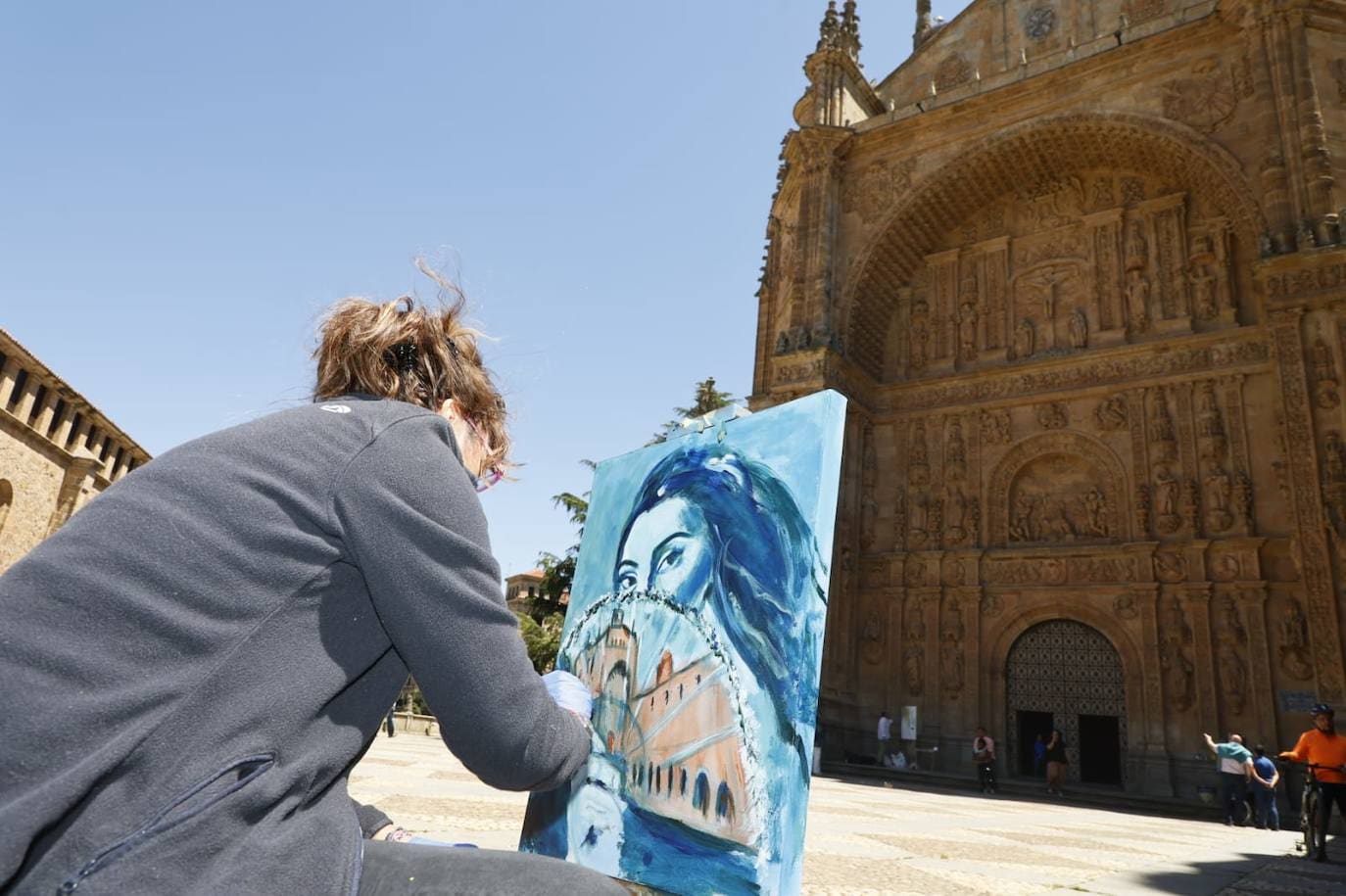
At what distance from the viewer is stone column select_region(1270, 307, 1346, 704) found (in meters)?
12.0

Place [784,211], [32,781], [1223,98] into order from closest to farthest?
[32,781], [1223,98], [784,211]

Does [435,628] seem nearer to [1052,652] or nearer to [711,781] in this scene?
[711,781]

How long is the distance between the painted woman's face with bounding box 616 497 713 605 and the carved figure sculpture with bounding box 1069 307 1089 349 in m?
17.4

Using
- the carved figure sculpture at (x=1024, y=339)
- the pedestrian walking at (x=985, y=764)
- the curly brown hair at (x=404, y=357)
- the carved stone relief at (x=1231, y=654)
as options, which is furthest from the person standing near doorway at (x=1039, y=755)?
the curly brown hair at (x=404, y=357)

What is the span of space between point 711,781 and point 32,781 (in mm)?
1441

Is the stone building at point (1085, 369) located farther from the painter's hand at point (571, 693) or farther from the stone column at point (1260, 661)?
the painter's hand at point (571, 693)

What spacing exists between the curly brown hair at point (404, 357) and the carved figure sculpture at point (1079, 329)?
18237 mm

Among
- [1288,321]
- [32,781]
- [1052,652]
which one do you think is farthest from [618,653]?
[1052,652]

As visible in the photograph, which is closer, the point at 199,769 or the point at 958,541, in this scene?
the point at 199,769

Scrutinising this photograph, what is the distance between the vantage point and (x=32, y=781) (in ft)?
3.25

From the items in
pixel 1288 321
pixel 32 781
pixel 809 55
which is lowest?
pixel 32 781

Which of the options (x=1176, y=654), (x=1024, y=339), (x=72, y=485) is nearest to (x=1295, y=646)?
(x=1176, y=654)

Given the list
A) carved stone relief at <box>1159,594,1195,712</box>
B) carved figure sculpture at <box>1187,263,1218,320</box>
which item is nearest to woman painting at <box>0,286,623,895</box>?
carved stone relief at <box>1159,594,1195,712</box>

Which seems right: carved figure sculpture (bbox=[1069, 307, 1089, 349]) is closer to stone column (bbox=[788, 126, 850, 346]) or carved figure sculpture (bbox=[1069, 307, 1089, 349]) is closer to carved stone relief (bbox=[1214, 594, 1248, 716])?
stone column (bbox=[788, 126, 850, 346])
